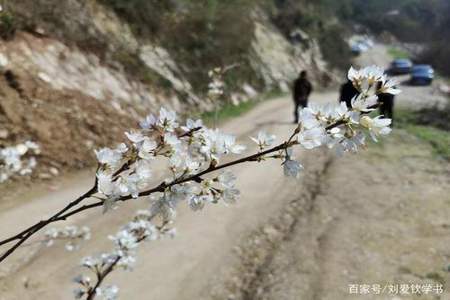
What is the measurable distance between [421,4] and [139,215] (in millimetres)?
119477

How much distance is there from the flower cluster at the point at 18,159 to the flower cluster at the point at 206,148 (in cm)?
676

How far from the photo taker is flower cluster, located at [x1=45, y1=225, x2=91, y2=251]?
25.1 feet

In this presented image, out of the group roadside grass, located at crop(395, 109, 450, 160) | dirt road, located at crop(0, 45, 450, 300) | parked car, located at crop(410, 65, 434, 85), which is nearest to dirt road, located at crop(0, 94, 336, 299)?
dirt road, located at crop(0, 45, 450, 300)

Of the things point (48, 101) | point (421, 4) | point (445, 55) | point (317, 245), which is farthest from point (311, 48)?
point (421, 4)

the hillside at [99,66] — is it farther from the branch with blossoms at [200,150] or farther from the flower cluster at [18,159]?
the branch with blossoms at [200,150]

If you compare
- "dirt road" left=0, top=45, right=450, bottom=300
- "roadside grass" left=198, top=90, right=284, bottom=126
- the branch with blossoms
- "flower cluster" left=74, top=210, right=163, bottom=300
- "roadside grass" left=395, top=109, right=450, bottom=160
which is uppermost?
the branch with blossoms

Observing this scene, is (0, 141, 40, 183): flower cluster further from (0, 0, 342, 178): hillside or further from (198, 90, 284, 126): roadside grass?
(198, 90, 284, 126): roadside grass

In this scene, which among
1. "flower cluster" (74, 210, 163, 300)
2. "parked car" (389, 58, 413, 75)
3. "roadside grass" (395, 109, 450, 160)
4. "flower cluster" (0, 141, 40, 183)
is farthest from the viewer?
"parked car" (389, 58, 413, 75)

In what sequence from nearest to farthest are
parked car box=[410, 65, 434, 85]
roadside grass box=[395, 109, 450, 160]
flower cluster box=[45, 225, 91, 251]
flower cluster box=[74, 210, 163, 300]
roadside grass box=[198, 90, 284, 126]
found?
1. flower cluster box=[74, 210, 163, 300]
2. flower cluster box=[45, 225, 91, 251]
3. roadside grass box=[395, 109, 450, 160]
4. roadside grass box=[198, 90, 284, 126]
5. parked car box=[410, 65, 434, 85]

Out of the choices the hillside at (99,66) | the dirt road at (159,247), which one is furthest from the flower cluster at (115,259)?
the hillside at (99,66)

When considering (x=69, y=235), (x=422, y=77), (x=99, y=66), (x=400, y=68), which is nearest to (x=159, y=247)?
(x=69, y=235)

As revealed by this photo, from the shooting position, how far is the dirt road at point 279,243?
260 inches

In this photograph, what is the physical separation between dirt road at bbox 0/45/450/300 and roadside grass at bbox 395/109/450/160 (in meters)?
2.47

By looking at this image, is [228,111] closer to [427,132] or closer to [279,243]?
[427,132]
